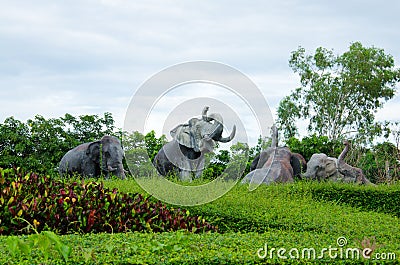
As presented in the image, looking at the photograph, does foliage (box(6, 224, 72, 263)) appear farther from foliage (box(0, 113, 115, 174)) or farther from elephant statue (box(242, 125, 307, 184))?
foliage (box(0, 113, 115, 174))

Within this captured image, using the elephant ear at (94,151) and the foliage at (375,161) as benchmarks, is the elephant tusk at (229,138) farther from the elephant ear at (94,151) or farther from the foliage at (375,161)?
the foliage at (375,161)

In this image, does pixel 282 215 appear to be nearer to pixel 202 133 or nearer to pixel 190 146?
pixel 202 133

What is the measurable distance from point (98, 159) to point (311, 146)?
7.63 m

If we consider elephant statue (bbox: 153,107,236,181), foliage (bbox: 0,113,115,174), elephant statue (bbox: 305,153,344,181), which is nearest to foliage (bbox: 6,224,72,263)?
elephant statue (bbox: 153,107,236,181)

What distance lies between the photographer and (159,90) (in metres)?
7.27

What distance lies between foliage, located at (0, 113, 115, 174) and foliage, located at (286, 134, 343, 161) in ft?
21.3

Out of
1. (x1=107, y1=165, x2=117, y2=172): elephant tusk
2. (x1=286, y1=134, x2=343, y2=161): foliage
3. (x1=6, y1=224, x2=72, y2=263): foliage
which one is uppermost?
(x1=286, y1=134, x2=343, y2=161): foliage

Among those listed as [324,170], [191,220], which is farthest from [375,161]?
[191,220]

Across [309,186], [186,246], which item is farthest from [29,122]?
[186,246]

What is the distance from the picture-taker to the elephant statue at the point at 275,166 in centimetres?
1151

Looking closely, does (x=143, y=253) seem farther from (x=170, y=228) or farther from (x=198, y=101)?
(x=198, y=101)

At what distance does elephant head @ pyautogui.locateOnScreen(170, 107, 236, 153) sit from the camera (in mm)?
10094

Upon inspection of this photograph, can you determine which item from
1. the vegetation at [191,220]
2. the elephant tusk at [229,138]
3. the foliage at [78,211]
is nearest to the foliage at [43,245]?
the vegetation at [191,220]

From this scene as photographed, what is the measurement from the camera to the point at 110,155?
1178 centimetres
